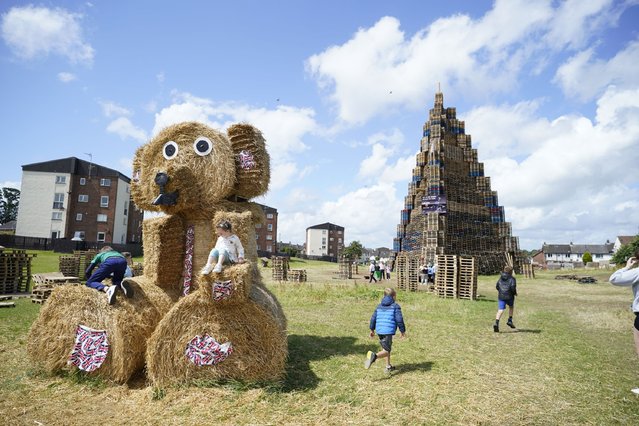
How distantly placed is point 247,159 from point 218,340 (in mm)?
3663

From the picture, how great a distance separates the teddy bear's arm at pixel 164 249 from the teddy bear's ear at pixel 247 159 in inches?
58.0

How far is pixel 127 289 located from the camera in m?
6.58

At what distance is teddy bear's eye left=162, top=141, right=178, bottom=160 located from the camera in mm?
7203

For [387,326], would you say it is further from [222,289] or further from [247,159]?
[247,159]

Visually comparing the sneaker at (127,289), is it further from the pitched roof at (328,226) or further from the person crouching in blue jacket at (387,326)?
the pitched roof at (328,226)

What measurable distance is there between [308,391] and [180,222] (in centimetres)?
405

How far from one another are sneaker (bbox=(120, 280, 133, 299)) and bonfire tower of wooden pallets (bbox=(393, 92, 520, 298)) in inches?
1446

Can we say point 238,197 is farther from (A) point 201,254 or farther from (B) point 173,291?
(B) point 173,291

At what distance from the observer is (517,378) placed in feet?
23.7

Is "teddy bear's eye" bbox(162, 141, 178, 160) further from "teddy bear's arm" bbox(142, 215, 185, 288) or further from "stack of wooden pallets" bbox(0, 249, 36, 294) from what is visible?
"stack of wooden pallets" bbox(0, 249, 36, 294)

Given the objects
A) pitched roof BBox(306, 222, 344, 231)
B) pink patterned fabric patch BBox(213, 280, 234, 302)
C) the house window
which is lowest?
pink patterned fabric patch BBox(213, 280, 234, 302)

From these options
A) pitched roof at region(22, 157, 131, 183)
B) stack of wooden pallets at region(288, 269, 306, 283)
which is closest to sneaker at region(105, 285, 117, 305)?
stack of wooden pallets at region(288, 269, 306, 283)

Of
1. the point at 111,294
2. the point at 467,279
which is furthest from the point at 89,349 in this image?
the point at 467,279

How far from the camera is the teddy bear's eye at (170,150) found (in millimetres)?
7203
